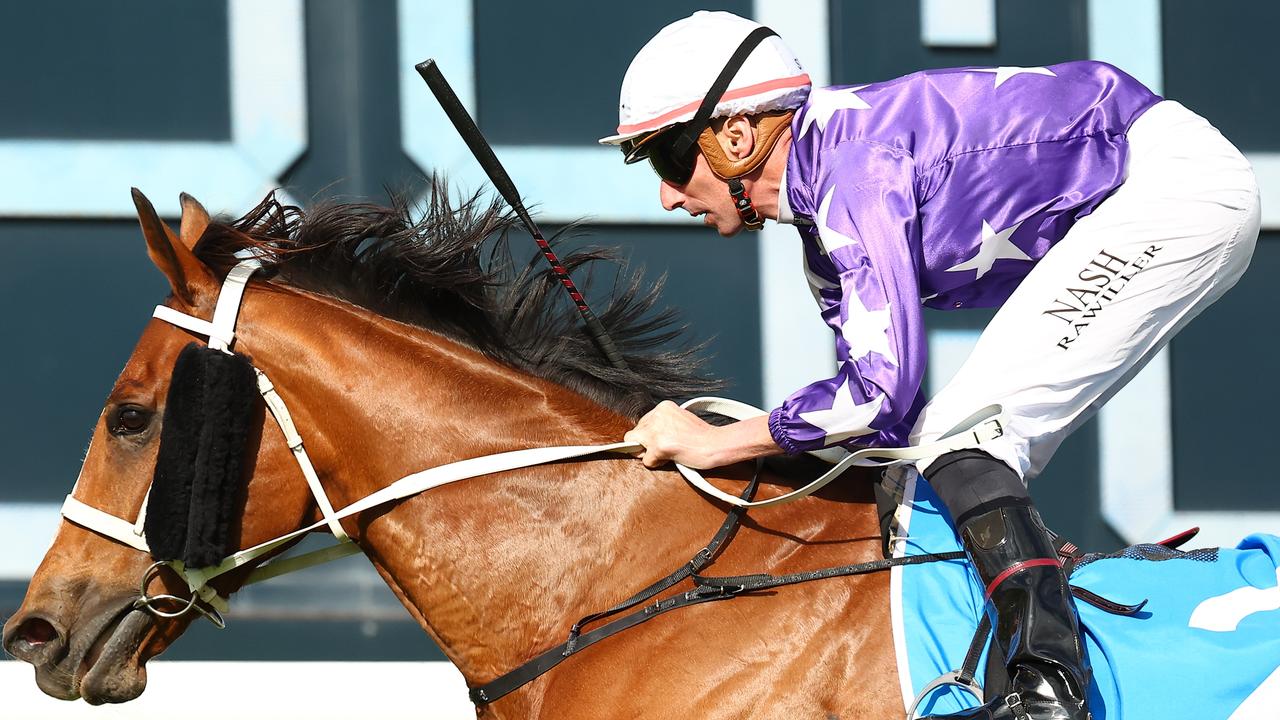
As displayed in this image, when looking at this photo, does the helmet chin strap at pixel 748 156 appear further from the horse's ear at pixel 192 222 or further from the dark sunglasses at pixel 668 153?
the horse's ear at pixel 192 222

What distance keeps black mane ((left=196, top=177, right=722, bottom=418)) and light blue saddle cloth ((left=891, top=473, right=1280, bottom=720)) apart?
0.64 meters

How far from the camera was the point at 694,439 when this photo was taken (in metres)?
2.05

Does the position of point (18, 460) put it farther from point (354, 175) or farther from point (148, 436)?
point (148, 436)

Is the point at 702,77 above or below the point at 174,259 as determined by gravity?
above

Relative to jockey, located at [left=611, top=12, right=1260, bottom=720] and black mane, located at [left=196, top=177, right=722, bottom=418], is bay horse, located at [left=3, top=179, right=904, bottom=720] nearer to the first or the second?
black mane, located at [left=196, top=177, right=722, bottom=418]

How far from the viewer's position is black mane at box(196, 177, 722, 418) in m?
2.28

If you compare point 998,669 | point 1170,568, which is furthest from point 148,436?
point 1170,568

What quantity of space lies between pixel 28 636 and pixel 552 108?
2.77 m

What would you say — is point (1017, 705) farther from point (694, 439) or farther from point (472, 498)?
point (472, 498)

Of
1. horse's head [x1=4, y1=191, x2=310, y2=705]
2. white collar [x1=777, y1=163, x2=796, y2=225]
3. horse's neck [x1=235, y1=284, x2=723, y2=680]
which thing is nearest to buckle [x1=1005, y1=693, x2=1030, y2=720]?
horse's neck [x1=235, y1=284, x2=723, y2=680]

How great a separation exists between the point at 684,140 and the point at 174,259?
946 millimetres

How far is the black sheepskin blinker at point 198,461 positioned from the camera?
6.52 feet

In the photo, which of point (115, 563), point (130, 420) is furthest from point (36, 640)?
point (130, 420)

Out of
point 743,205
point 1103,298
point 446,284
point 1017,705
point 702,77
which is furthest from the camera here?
point 446,284
